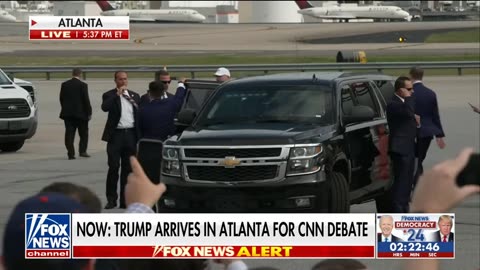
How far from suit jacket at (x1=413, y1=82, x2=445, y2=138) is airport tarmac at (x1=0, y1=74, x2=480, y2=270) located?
0.90 m

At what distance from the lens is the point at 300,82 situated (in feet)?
41.6

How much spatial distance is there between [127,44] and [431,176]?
13.6 metres

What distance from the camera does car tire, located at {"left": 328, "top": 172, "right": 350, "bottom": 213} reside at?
11578mm

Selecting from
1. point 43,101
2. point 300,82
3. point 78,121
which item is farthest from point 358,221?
point 43,101

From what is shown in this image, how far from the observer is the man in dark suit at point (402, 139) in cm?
1240

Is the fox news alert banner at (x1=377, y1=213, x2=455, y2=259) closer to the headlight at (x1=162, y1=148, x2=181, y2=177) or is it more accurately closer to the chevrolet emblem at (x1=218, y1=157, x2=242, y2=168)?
the chevrolet emblem at (x1=218, y1=157, x2=242, y2=168)

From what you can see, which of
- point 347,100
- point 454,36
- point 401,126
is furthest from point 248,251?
point 454,36

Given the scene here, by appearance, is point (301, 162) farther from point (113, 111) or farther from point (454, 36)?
point (454, 36)

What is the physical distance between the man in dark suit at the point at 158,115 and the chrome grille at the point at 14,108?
18.4 ft

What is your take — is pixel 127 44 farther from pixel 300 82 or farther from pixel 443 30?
pixel 443 30

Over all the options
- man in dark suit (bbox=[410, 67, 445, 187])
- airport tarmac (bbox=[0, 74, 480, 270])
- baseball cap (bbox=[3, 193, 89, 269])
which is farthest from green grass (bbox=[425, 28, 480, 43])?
baseball cap (bbox=[3, 193, 89, 269])

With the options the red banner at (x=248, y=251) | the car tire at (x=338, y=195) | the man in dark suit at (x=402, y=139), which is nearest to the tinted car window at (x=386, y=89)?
the man in dark suit at (x=402, y=139)

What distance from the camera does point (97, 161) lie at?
18938mm

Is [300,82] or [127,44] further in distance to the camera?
[127,44]
